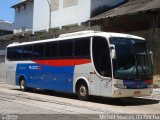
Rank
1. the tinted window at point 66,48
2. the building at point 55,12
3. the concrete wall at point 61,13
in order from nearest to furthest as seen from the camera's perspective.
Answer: the tinted window at point 66,48 → the building at point 55,12 → the concrete wall at point 61,13

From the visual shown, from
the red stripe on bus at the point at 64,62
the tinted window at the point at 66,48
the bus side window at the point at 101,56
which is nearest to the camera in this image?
the bus side window at the point at 101,56

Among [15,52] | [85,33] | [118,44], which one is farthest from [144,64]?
[15,52]

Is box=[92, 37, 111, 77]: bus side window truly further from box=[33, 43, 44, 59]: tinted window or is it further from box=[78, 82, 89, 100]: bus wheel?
box=[33, 43, 44, 59]: tinted window

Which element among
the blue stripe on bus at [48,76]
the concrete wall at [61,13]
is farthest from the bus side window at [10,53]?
the concrete wall at [61,13]

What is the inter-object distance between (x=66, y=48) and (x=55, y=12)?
1718 cm

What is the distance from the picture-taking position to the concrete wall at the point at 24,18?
42844 mm

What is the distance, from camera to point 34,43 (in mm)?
23672

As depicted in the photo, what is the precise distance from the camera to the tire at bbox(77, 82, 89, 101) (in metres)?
18.8

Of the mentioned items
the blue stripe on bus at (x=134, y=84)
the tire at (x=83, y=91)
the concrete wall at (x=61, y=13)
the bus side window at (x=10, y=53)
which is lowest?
the tire at (x=83, y=91)

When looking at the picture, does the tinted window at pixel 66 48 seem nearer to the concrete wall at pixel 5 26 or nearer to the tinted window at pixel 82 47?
the tinted window at pixel 82 47

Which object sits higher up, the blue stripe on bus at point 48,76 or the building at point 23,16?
the building at point 23,16

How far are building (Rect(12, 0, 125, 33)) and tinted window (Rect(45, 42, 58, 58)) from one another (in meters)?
10.8

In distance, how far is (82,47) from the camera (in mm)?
19016

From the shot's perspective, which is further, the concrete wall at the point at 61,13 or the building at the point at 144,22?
the concrete wall at the point at 61,13
